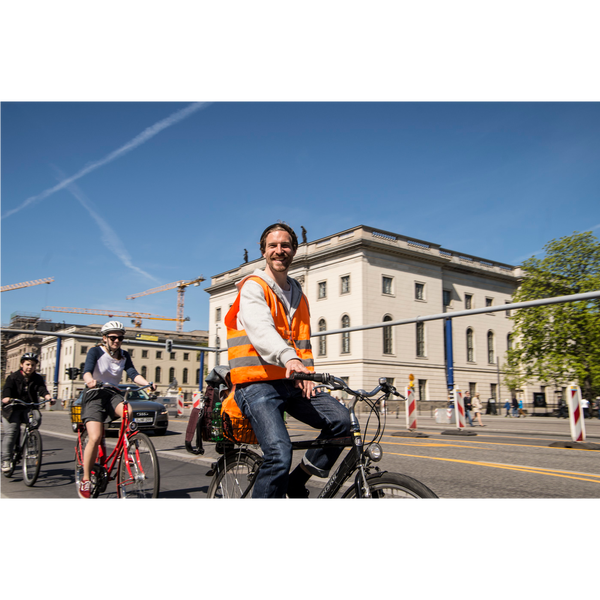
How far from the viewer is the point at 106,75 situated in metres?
4.08

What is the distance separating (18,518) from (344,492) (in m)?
1.79

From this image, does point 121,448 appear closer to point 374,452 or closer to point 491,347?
point 374,452

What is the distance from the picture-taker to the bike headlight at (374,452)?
103 inches

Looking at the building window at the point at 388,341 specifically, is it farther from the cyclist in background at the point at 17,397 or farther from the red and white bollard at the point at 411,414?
the cyclist in background at the point at 17,397

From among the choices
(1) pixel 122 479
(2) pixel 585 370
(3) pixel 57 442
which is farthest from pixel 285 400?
(2) pixel 585 370

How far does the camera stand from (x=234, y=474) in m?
3.38

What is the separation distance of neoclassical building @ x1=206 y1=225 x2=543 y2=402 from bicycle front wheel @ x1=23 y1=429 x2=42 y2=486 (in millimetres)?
39939

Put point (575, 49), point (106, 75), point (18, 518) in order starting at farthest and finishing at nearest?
1. point (106, 75)
2. point (575, 49)
3. point (18, 518)

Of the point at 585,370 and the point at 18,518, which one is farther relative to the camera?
the point at 585,370

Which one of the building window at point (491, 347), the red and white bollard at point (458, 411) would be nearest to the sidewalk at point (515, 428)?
the red and white bollard at point (458, 411)

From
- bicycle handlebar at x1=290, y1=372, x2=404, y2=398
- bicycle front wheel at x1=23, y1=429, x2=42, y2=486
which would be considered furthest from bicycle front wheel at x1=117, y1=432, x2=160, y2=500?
bicycle front wheel at x1=23, y1=429, x2=42, y2=486

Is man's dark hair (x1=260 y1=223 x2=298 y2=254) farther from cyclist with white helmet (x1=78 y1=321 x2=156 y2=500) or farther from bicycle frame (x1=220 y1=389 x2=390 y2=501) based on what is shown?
cyclist with white helmet (x1=78 y1=321 x2=156 y2=500)

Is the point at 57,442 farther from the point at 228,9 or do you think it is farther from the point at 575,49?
the point at 575,49

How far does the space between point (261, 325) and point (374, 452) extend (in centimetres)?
86
